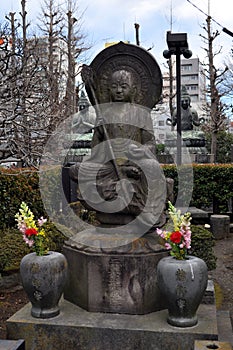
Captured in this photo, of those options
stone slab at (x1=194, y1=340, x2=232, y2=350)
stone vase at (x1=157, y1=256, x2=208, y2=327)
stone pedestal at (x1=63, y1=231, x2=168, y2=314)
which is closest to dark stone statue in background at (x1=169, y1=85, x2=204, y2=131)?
stone pedestal at (x1=63, y1=231, x2=168, y2=314)

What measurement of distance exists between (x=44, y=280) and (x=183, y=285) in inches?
52.1

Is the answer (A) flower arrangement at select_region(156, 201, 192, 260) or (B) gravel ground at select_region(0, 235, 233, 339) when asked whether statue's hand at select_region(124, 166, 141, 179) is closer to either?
(A) flower arrangement at select_region(156, 201, 192, 260)

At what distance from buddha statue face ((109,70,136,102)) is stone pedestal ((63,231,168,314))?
182cm

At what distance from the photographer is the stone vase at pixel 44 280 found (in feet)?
13.6

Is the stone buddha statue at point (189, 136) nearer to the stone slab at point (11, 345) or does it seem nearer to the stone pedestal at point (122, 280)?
the stone pedestal at point (122, 280)

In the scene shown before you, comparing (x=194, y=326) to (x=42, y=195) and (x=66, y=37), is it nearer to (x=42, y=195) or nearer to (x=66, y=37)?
(x=42, y=195)

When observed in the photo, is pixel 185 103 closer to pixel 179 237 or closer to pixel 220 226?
pixel 220 226

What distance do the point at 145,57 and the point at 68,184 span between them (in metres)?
6.57

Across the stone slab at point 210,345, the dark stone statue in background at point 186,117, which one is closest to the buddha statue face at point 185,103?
the dark stone statue in background at point 186,117

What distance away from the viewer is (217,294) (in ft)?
20.4

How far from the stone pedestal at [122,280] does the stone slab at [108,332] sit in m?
0.12

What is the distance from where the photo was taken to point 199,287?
12.8ft

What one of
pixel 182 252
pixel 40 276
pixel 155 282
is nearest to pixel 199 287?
pixel 182 252

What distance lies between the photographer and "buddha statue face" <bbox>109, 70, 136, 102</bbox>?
525 centimetres
